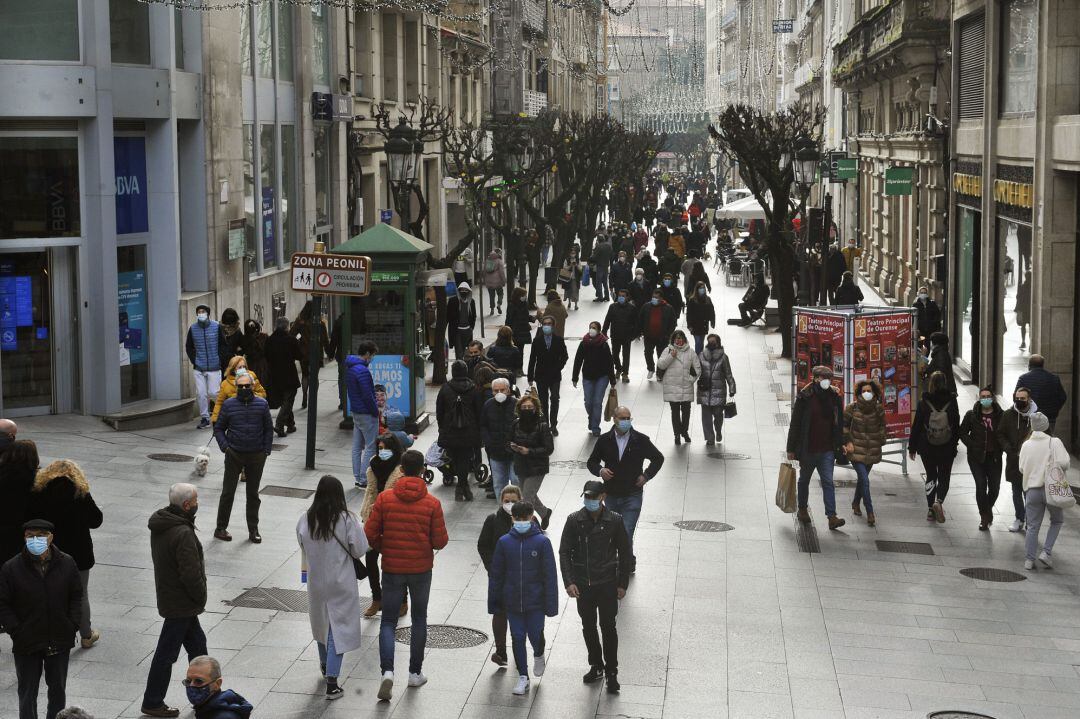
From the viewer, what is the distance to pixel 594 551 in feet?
35.6

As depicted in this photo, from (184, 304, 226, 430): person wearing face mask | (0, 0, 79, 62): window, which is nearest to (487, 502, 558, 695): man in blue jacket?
(184, 304, 226, 430): person wearing face mask

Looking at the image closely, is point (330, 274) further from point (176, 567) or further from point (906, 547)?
point (176, 567)

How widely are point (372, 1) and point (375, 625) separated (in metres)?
21.5

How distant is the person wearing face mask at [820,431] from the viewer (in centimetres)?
1611

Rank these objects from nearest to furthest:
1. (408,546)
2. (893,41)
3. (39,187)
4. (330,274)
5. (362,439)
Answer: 1. (408,546)
2. (362,439)
3. (330,274)
4. (39,187)
5. (893,41)

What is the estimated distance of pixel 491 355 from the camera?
1995cm

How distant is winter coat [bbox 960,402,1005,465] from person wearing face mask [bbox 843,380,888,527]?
908 mm

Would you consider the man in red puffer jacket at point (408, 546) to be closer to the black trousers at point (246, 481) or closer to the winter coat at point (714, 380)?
the black trousers at point (246, 481)

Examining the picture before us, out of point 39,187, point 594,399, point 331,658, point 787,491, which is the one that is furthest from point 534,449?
point 39,187

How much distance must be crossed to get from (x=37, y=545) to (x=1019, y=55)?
17.8 m

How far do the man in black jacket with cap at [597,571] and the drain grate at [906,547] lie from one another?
17.2 ft

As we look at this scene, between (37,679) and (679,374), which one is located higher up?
(679,374)

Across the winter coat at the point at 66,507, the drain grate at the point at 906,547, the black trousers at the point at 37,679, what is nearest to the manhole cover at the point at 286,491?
the drain grate at the point at 906,547

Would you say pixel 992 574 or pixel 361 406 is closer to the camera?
pixel 992 574
